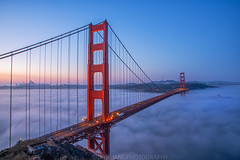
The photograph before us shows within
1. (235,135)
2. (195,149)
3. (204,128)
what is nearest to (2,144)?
(195,149)

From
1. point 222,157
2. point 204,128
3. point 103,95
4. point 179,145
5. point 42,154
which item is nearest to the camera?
point 42,154

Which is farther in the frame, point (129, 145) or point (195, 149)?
point (129, 145)

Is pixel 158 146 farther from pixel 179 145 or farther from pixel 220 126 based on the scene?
pixel 220 126

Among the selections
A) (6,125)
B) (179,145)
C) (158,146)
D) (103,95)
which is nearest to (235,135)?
(179,145)

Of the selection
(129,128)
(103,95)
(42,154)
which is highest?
(103,95)

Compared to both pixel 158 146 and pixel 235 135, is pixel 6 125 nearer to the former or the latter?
pixel 158 146

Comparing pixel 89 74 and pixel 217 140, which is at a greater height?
pixel 89 74

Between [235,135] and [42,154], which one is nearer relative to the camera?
[42,154]

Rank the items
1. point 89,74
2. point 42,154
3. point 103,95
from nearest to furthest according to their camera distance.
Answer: point 42,154
point 103,95
point 89,74

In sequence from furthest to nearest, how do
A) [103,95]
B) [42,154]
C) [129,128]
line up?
[129,128]
[103,95]
[42,154]
